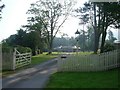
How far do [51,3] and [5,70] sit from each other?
47838mm

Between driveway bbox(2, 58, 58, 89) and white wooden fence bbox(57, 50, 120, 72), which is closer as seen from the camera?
driveway bbox(2, 58, 58, 89)

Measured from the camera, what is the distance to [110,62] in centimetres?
1805

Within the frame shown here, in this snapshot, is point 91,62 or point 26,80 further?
point 91,62

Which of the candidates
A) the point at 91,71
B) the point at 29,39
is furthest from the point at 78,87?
the point at 29,39

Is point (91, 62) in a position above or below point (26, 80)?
above

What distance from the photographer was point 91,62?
18047 mm

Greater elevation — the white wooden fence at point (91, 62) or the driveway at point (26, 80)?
the white wooden fence at point (91, 62)

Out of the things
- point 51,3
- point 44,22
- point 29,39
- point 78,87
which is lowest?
point 78,87

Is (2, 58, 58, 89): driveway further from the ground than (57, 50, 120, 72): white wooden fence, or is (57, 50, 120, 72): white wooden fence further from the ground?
(57, 50, 120, 72): white wooden fence

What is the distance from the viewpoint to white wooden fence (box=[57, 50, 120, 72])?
17.9 meters

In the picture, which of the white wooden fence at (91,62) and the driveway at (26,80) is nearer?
the driveway at (26,80)

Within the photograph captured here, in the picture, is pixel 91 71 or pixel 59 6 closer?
pixel 91 71

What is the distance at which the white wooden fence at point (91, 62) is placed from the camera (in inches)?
706

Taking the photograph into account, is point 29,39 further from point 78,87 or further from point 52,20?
point 78,87
